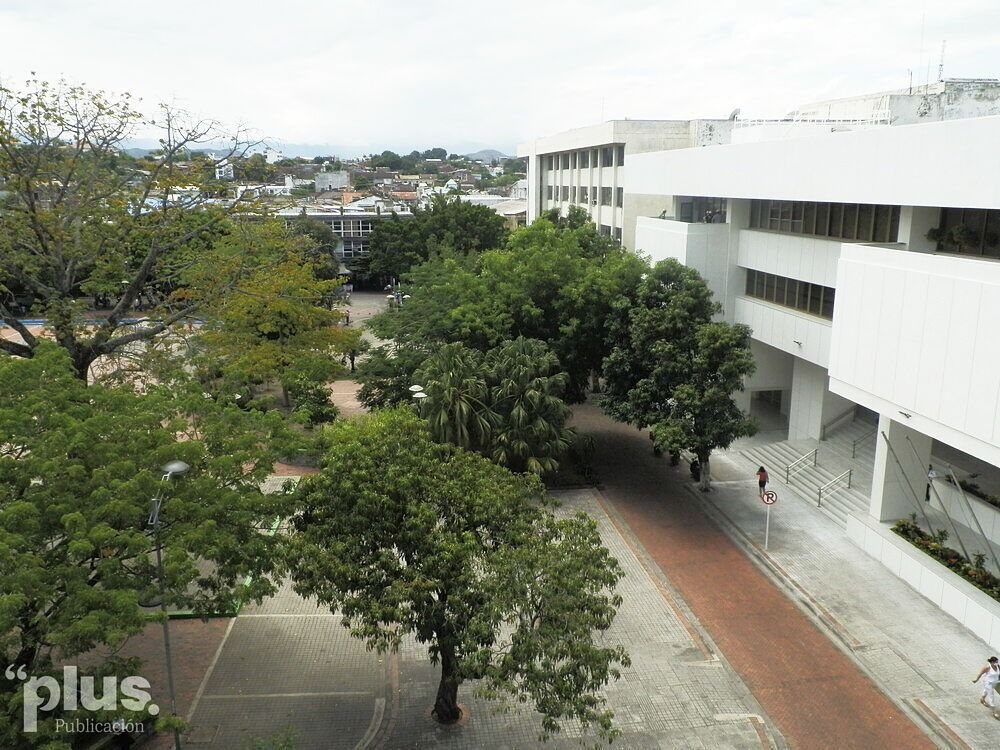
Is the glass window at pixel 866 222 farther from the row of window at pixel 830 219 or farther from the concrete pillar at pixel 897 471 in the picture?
the concrete pillar at pixel 897 471

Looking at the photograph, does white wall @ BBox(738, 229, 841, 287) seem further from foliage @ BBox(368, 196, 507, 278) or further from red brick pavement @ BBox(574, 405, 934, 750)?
foliage @ BBox(368, 196, 507, 278)

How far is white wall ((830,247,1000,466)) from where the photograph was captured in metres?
15.0

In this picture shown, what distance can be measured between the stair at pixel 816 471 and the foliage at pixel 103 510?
15.4 m

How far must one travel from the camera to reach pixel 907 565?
59.2 feet

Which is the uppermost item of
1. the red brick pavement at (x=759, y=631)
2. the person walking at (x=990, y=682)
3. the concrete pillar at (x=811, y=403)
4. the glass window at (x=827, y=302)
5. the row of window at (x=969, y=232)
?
the row of window at (x=969, y=232)

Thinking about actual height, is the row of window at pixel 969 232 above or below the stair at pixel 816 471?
above

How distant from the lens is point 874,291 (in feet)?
59.2

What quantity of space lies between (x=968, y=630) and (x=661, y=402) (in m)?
8.76

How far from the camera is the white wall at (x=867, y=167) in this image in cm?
1605

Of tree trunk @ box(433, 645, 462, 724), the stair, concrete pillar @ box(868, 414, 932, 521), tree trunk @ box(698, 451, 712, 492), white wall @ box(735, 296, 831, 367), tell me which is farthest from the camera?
white wall @ box(735, 296, 831, 367)

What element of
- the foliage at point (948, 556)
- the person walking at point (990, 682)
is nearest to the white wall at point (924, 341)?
the foliage at point (948, 556)

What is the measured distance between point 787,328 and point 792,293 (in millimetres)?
1112

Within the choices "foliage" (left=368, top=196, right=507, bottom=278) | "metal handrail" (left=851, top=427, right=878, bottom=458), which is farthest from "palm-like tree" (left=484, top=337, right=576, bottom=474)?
"foliage" (left=368, top=196, right=507, bottom=278)

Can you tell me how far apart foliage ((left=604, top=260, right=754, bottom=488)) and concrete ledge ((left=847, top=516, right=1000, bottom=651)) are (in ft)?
12.5
